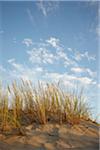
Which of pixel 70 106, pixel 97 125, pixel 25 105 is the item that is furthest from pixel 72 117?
pixel 25 105

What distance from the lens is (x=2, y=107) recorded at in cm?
382

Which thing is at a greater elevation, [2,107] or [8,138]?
[2,107]

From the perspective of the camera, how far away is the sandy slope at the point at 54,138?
3.11m

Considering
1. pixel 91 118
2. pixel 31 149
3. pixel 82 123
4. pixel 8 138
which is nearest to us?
pixel 31 149

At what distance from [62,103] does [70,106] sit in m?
0.14

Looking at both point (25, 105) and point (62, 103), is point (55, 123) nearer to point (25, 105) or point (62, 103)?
point (62, 103)

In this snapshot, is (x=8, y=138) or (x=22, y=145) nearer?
(x=22, y=145)

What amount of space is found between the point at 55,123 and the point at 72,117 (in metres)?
0.29

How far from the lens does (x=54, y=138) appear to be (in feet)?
11.1

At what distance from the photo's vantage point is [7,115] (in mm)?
3740

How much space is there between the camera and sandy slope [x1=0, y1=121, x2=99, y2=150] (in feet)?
10.2

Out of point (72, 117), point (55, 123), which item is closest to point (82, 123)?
point (72, 117)

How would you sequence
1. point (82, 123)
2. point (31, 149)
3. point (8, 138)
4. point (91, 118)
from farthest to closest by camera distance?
1. point (91, 118)
2. point (82, 123)
3. point (8, 138)
4. point (31, 149)

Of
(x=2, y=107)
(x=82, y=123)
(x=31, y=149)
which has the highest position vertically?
(x=2, y=107)
